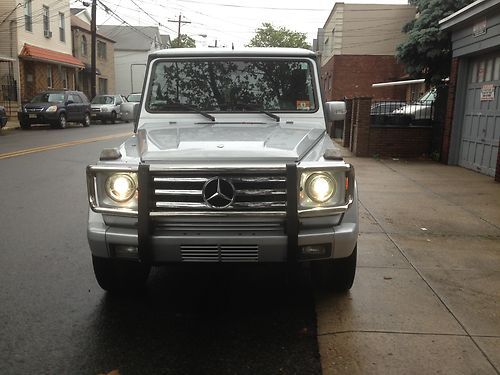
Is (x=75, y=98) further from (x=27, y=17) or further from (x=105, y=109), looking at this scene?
(x=27, y=17)

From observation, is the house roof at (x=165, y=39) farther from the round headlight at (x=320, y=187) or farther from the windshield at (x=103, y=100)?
the round headlight at (x=320, y=187)

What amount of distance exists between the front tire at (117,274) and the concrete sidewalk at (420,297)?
1.46 metres

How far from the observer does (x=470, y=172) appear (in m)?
10.9

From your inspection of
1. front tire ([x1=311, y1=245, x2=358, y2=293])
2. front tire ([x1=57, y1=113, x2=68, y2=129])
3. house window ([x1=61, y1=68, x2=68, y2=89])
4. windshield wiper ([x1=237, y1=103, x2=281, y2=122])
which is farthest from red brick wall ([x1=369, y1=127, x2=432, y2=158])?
house window ([x1=61, y1=68, x2=68, y2=89])

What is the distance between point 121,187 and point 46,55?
28661 mm

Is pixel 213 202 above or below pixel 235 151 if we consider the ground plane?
below

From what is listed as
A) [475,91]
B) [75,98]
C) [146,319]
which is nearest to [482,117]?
[475,91]

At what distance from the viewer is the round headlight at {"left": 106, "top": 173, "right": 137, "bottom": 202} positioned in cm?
345

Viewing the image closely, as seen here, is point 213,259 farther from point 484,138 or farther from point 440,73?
point 440,73

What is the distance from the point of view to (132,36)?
189 ft

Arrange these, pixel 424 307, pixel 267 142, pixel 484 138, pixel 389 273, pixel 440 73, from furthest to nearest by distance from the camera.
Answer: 1. pixel 440 73
2. pixel 484 138
3. pixel 389 273
4. pixel 424 307
5. pixel 267 142

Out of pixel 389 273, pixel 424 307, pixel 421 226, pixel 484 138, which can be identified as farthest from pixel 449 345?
pixel 484 138

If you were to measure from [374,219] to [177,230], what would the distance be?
398 centimetres

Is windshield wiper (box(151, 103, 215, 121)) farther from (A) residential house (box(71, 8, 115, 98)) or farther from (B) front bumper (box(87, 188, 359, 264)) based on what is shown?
(A) residential house (box(71, 8, 115, 98))
